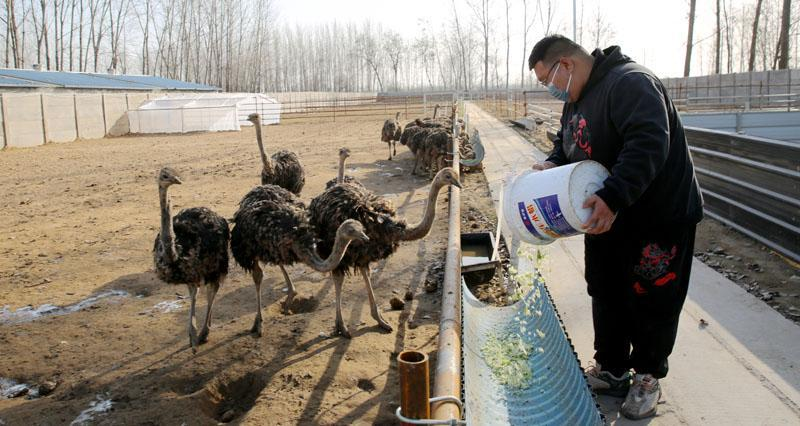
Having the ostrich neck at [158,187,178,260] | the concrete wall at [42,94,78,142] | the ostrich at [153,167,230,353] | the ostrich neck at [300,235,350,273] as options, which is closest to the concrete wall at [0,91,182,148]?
the concrete wall at [42,94,78,142]

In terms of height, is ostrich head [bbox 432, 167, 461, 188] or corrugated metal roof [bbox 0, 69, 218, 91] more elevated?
corrugated metal roof [bbox 0, 69, 218, 91]

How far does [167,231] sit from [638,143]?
362 cm

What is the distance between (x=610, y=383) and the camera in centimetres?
396

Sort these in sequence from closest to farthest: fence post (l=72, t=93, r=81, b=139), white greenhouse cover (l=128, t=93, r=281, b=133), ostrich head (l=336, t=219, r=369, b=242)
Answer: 1. ostrich head (l=336, t=219, r=369, b=242)
2. fence post (l=72, t=93, r=81, b=139)
3. white greenhouse cover (l=128, t=93, r=281, b=133)

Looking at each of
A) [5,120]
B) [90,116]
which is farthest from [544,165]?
[90,116]

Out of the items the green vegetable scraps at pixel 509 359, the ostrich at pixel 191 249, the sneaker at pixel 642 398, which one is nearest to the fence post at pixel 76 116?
the ostrich at pixel 191 249

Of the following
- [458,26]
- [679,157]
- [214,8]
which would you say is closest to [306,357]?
[679,157]

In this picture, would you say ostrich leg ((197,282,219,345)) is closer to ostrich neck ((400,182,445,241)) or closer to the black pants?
ostrich neck ((400,182,445,241))

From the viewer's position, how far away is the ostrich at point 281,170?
28.6 feet

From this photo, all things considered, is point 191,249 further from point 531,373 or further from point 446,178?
point 531,373

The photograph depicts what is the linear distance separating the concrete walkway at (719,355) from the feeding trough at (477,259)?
22.7 inches

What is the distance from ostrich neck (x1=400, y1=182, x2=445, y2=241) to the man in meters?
1.49

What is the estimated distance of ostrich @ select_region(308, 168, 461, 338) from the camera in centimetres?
530

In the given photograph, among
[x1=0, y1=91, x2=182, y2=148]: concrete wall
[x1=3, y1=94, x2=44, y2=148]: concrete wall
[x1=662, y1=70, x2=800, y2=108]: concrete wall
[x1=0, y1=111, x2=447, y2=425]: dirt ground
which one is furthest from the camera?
[x1=662, y1=70, x2=800, y2=108]: concrete wall
